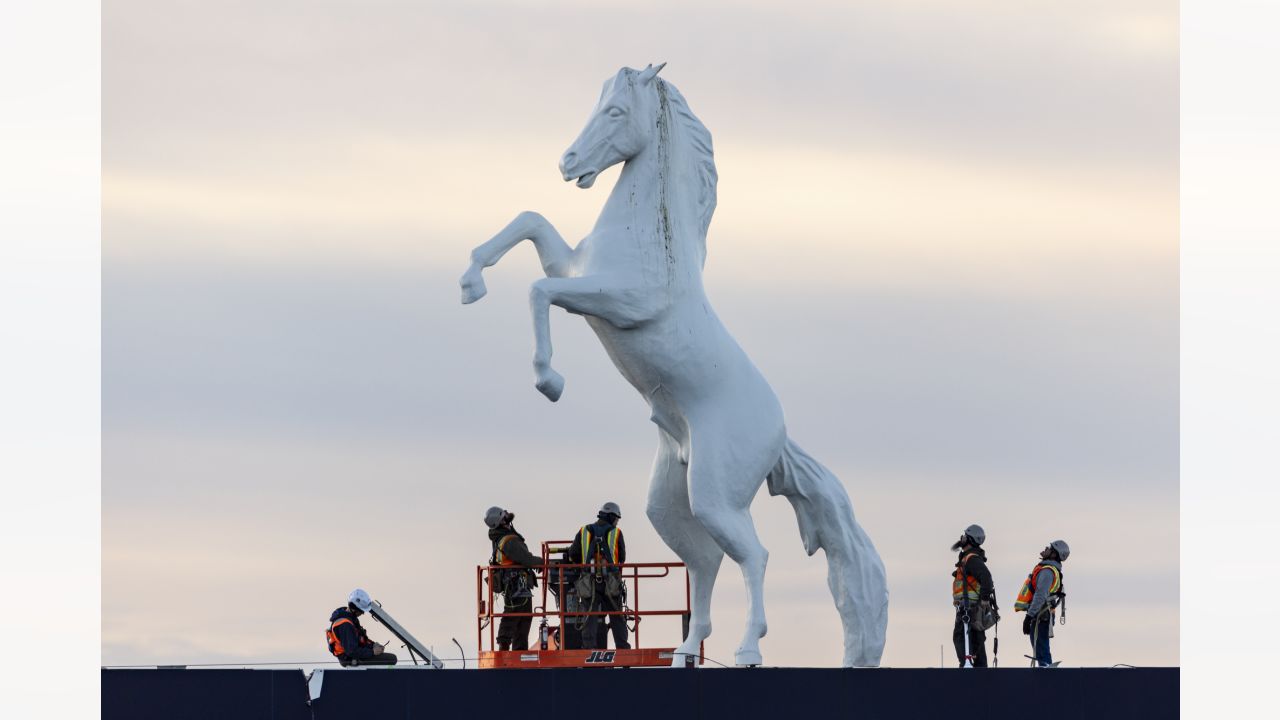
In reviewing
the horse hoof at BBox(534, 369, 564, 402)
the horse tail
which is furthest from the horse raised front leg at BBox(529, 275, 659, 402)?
the horse tail

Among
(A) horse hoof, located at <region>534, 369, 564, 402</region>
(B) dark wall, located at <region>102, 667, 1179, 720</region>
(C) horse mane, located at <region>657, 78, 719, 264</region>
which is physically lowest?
(B) dark wall, located at <region>102, 667, 1179, 720</region>

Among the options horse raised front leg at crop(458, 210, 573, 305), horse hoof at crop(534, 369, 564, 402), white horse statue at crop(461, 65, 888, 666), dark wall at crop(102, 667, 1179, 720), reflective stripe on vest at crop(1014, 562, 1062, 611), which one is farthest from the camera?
reflective stripe on vest at crop(1014, 562, 1062, 611)

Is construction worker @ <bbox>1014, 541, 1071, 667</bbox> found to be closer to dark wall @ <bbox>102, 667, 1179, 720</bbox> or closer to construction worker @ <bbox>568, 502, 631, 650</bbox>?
dark wall @ <bbox>102, 667, 1179, 720</bbox>

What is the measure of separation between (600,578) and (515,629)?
1.03 m

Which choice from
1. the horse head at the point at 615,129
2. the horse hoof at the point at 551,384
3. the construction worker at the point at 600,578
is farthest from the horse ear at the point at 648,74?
the construction worker at the point at 600,578

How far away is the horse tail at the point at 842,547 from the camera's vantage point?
26.3 metres

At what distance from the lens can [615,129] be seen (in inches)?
978

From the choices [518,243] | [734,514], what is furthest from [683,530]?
[518,243]

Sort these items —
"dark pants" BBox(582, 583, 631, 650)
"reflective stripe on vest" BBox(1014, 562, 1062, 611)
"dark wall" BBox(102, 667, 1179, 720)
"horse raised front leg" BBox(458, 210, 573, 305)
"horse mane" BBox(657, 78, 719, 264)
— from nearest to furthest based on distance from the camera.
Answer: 1. "dark wall" BBox(102, 667, 1179, 720)
2. "horse raised front leg" BBox(458, 210, 573, 305)
3. "horse mane" BBox(657, 78, 719, 264)
4. "dark pants" BBox(582, 583, 631, 650)
5. "reflective stripe on vest" BBox(1014, 562, 1062, 611)

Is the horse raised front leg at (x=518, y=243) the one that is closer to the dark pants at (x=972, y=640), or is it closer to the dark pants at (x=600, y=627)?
the dark pants at (x=600, y=627)

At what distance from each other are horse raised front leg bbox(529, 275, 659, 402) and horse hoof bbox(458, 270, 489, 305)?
17.8 inches

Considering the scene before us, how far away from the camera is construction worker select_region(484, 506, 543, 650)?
87.0 ft

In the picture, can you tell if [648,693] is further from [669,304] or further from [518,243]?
[518,243]

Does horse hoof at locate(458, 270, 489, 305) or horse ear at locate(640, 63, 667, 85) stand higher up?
horse ear at locate(640, 63, 667, 85)
